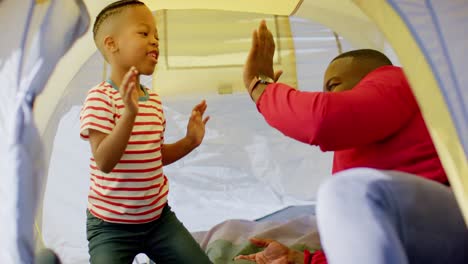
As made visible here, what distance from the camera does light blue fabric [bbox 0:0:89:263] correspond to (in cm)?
94

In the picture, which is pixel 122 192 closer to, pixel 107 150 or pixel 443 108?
pixel 107 150

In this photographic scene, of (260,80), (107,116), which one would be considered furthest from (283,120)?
(107,116)

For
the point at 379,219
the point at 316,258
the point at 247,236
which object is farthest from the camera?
the point at 247,236

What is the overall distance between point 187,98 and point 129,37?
29.5 inches

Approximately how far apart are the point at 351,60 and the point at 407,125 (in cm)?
22

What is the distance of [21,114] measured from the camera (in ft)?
3.15

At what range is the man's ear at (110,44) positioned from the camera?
1.19m

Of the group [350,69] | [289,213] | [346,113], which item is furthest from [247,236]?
[346,113]

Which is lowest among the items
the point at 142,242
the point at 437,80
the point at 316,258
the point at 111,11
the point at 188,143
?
the point at 316,258

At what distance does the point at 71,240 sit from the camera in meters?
1.59

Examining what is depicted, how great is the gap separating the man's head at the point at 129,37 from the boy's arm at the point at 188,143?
190 millimetres

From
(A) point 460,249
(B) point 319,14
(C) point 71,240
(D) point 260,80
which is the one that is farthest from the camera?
(B) point 319,14

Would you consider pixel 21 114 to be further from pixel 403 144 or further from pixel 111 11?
pixel 403 144

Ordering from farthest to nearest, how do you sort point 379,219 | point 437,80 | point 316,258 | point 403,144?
point 316,258 → point 403,144 → point 437,80 → point 379,219
